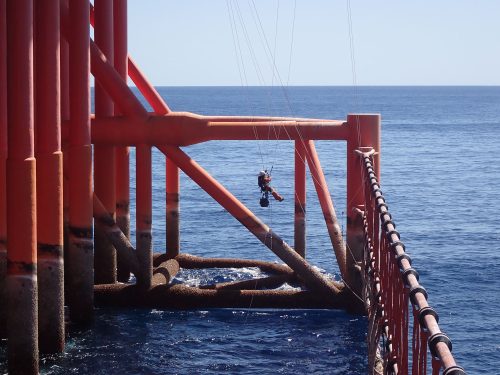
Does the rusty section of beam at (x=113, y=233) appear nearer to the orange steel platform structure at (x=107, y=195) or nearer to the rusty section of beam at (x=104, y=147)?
the orange steel platform structure at (x=107, y=195)

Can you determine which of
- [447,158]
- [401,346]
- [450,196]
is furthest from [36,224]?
[447,158]

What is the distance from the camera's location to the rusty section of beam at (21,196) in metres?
16.0

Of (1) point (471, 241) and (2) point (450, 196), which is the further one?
(2) point (450, 196)

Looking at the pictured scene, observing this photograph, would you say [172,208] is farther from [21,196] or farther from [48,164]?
[21,196]

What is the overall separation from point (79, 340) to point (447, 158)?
A: 179ft

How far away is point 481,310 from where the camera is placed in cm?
2539

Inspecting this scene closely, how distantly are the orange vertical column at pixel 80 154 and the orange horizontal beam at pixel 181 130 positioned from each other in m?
2.16

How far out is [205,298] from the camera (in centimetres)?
2225

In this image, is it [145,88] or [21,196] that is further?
[145,88]

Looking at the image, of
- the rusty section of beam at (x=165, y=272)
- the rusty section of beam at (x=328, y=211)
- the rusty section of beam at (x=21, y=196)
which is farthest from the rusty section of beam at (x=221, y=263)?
the rusty section of beam at (x=21, y=196)

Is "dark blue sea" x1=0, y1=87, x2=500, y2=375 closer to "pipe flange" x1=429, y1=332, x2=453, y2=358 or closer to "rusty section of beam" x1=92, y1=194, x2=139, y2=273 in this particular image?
"rusty section of beam" x1=92, y1=194, x2=139, y2=273

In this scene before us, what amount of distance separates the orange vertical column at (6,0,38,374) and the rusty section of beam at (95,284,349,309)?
224 inches

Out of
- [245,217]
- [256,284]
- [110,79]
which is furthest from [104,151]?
[256,284]

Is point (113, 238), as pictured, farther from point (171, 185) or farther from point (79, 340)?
point (171, 185)
